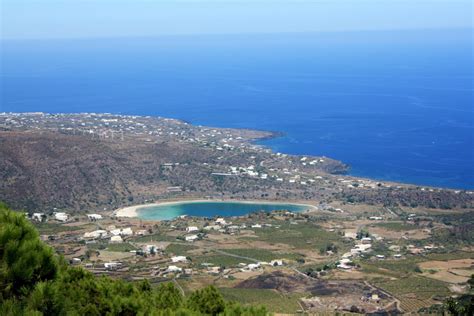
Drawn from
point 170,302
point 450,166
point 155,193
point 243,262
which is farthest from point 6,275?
point 450,166

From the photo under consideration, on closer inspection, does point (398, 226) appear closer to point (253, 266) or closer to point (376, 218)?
point (376, 218)

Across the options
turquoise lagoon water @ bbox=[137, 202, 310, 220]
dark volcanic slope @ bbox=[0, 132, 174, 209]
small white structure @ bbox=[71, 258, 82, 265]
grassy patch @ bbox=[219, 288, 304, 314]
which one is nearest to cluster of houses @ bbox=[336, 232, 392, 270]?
grassy patch @ bbox=[219, 288, 304, 314]

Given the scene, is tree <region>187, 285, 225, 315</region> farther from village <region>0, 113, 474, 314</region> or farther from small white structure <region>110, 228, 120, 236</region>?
small white structure <region>110, 228, 120, 236</region>

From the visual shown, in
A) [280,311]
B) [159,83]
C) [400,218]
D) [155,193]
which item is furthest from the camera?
[159,83]

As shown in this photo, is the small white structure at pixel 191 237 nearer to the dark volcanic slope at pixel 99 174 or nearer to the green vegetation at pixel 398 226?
the dark volcanic slope at pixel 99 174

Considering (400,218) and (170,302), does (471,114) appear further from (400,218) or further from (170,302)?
(170,302)

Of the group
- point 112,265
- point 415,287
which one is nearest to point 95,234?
point 112,265
